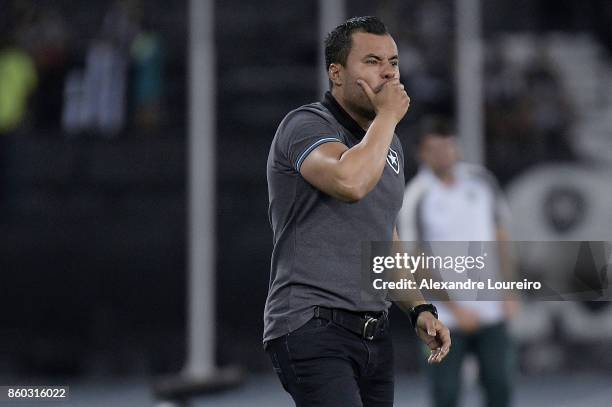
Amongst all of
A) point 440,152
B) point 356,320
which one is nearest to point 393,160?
point 356,320

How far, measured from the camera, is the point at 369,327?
397cm

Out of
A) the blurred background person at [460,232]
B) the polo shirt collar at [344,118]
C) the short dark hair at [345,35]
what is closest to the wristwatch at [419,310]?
the polo shirt collar at [344,118]

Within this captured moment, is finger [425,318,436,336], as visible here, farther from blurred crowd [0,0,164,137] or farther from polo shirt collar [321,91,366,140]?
blurred crowd [0,0,164,137]

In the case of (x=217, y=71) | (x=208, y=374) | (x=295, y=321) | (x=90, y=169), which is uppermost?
(x=217, y=71)

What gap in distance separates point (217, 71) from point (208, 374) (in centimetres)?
291

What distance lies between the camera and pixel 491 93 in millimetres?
11820

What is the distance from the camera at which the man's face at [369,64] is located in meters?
3.89

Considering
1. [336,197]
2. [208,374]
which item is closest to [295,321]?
[336,197]

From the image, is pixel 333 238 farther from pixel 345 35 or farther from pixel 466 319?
pixel 466 319

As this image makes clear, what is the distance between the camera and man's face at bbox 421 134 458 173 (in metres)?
7.20

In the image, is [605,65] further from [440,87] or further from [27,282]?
[27,282]

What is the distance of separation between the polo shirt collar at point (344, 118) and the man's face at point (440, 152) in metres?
3.20

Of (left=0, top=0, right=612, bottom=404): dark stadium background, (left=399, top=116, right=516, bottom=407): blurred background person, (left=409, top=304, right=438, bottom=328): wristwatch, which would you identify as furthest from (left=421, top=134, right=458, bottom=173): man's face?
(left=0, top=0, right=612, bottom=404): dark stadium background

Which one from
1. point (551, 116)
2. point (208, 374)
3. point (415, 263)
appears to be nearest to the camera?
point (415, 263)
